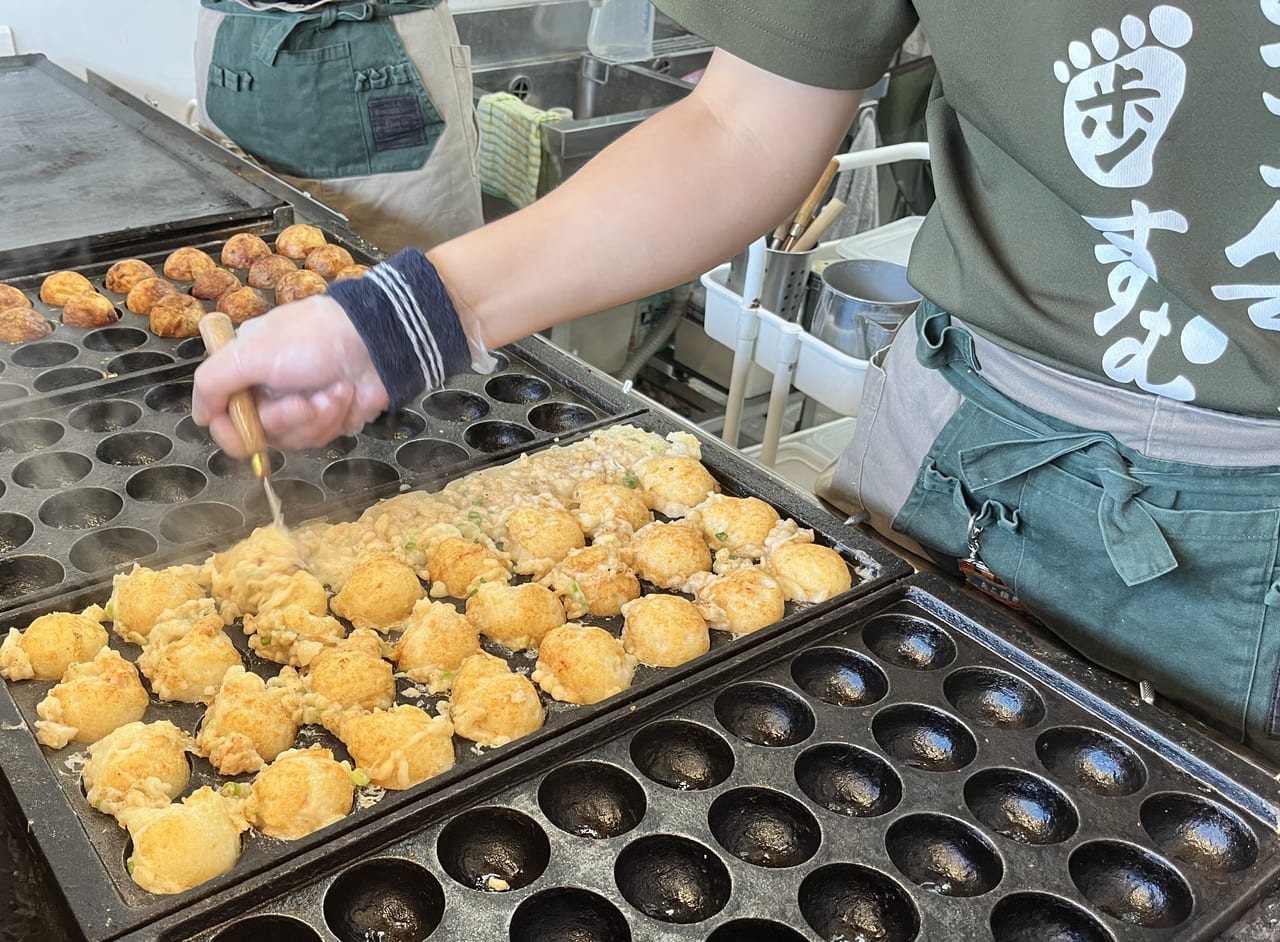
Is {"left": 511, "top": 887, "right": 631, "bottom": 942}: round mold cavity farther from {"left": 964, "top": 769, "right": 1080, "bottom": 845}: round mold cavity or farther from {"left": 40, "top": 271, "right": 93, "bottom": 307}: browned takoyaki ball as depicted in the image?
{"left": 40, "top": 271, "right": 93, "bottom": 307}: browned takoyaki ball

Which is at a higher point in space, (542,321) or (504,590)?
(542,321)

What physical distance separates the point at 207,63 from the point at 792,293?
6.78 feet

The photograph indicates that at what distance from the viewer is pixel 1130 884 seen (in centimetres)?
145

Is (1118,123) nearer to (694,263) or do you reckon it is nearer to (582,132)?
(694,263)

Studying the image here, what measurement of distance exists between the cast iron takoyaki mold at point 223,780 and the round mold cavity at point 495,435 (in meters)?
0.56

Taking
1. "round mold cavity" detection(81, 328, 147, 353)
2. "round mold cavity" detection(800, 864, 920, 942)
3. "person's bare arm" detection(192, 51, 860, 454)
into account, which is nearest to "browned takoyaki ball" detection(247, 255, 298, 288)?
"round mold cavity" detection(81, 328, 147, 353)

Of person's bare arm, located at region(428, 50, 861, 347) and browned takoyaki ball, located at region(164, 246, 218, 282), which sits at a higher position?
person's bare arm, located at region(428, 50, 861, 347)

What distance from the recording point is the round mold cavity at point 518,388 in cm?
235

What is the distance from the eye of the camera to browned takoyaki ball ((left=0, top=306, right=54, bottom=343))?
2.40 meters

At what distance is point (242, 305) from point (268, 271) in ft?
0.61

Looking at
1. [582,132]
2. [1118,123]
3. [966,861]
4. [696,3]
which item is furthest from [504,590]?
[582,132]

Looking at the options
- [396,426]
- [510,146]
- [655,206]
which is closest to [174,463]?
[396,426]

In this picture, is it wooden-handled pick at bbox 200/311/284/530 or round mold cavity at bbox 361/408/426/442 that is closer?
wooden-handled pick at bbox 200/311/284/530

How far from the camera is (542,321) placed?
1.69 meters
